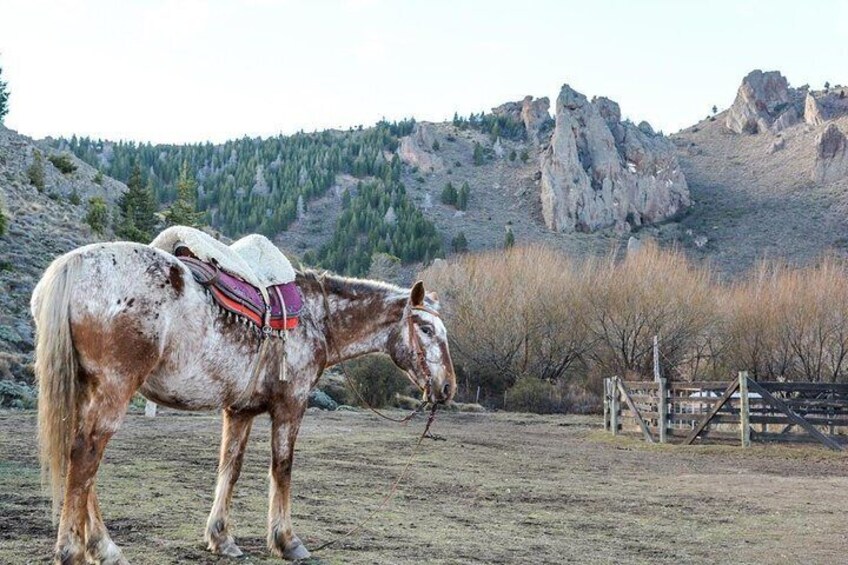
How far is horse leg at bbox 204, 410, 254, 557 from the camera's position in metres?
5.88

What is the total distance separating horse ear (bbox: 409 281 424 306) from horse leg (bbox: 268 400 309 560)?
4.15 feet

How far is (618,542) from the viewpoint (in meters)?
7.83

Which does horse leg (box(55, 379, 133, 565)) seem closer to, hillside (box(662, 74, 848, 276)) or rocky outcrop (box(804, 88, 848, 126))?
hillside (box(662, 74, 848, 276))

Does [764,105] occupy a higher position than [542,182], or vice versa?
[764,105]

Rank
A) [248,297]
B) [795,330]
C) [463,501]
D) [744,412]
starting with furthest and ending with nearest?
[795,330]
[744,412]
[463,501]
[248,297]

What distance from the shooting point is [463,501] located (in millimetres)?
10117

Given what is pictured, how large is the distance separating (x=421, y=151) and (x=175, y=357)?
5561 inches

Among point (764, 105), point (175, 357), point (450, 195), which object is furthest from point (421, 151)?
point (175, 357)

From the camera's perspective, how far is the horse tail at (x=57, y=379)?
473cm

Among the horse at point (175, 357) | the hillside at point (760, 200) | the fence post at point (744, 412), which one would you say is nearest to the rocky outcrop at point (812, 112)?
the hillside at point (760, 200)

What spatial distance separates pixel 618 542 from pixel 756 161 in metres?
130

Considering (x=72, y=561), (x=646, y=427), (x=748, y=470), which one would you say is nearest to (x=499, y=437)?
(x=646, y=427)

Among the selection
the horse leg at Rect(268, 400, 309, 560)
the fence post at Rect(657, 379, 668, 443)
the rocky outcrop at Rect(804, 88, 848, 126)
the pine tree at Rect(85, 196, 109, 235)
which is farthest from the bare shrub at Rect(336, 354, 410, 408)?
the rocky outcrop at Rect(804, 88, 848, 126)

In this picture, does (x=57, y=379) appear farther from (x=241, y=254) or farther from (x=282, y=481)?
(x=282, y=481)
